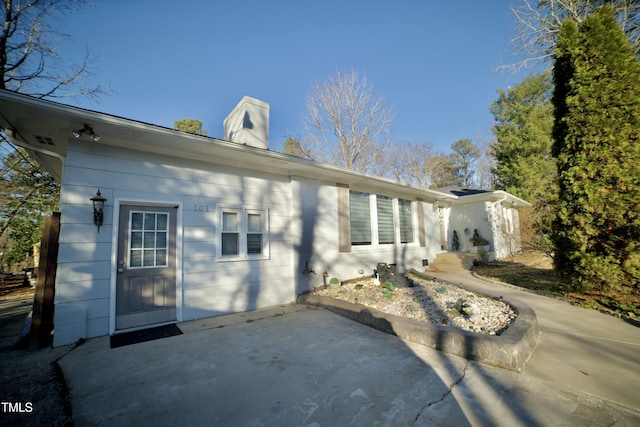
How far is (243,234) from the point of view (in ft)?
16.6

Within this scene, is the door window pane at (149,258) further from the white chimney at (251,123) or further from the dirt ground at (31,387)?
the white chimney at (251,123)

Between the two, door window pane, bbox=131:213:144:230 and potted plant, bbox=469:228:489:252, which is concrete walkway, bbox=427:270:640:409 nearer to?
door window pane, bbox=131:213:144:230

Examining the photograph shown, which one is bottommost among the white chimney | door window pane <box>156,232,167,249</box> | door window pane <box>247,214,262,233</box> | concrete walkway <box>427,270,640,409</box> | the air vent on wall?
concrete walkway <box>427,270,640,409</box>

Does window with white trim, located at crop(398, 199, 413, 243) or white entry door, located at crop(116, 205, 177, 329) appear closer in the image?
white entry door, located at crop(116, 205, 177, 329)

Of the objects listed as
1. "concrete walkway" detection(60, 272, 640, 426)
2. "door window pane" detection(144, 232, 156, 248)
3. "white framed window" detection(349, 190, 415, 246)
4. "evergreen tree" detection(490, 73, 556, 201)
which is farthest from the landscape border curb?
"evergreen tree" detection(490, 73, 556, 201)

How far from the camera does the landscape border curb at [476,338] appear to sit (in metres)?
2.52

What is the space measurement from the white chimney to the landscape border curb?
15.4 feet

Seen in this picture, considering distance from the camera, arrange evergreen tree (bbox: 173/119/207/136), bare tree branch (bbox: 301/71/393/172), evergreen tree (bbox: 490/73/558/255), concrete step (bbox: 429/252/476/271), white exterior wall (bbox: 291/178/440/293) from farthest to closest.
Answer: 1. evergreen tree (bbox: 173/119/207/136)
2. evergreen tree (bbox: 490/73/558/255)
3. bare tree branch (bbox: 301/71/393/172)
4. concrete step (bbox: 429/252/476/271)
5. white exterior wall (bbox: 291/178/440/293)

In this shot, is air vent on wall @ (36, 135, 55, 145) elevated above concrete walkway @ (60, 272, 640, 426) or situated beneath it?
elevated above

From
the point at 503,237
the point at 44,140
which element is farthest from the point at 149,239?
the point at 503,237

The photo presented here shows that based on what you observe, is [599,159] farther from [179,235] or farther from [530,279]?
[179,235]

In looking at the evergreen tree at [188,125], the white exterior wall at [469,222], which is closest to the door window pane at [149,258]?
the white exterior wall at [469,222]

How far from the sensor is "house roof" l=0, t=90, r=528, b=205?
10.4ft

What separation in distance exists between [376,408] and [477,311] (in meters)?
2.76
